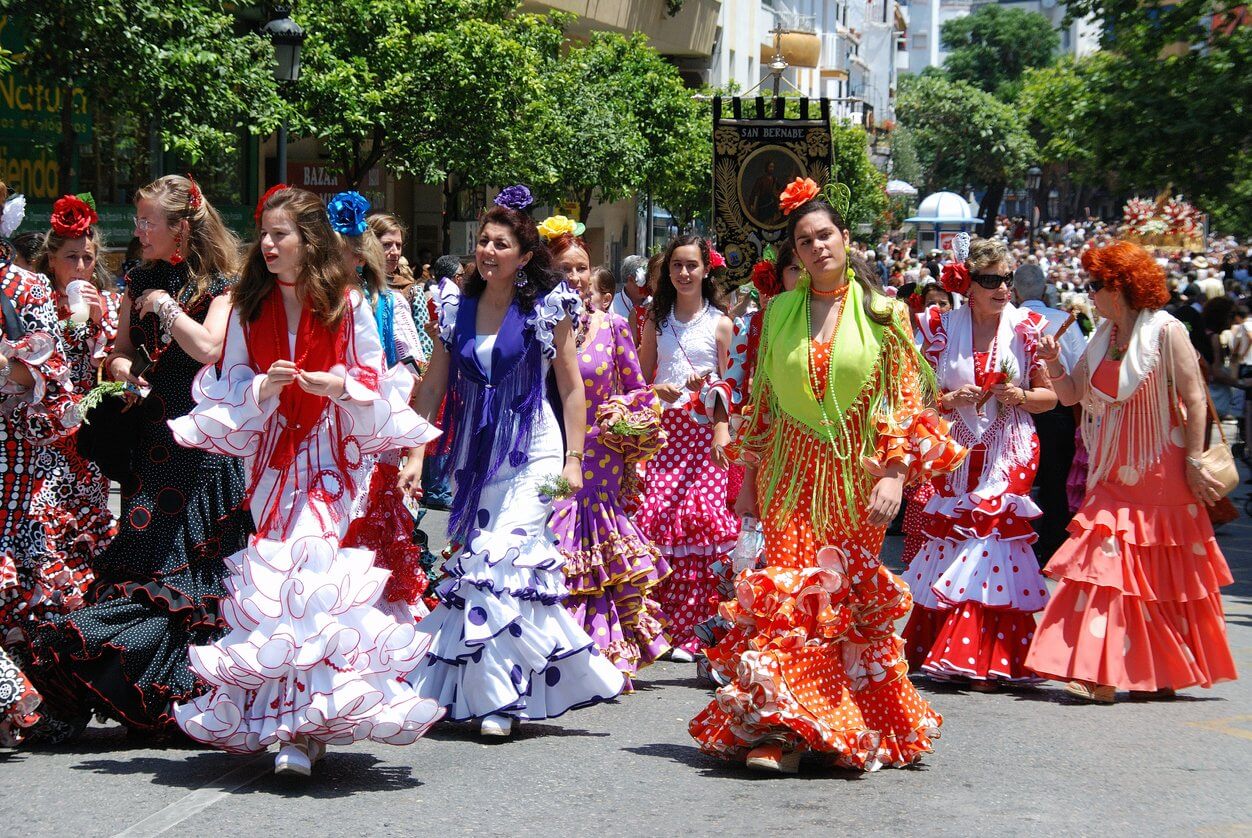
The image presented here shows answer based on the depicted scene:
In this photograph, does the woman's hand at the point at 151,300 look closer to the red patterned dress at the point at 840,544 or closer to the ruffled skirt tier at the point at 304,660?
the ruffled skirt tier at the point at 304,660

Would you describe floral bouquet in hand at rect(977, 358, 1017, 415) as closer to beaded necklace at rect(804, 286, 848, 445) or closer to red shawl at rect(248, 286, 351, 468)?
beaded necklace at rect(804, 286, 848, 445)

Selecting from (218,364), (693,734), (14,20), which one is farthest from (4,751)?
(14,20)

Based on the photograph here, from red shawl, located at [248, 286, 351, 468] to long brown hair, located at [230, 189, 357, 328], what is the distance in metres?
0.04

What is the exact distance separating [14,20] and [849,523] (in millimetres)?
10508

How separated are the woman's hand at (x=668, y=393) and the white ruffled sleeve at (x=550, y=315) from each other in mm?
1907

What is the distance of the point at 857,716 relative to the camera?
240 inches

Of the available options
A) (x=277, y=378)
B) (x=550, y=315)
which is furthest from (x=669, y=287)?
(x=277, y=378)

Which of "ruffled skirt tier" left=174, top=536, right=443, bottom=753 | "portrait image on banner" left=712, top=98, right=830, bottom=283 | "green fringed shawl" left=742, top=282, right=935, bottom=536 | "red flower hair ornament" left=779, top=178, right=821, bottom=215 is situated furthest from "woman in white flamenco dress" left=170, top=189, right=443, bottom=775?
"portrait image on banner" left=712, top=98, right=830, bottom=283

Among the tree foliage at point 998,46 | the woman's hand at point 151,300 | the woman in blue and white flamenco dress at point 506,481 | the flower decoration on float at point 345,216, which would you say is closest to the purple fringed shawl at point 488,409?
the woman in blue and white flamenco dress at point 506,481

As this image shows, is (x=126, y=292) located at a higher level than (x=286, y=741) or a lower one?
higher

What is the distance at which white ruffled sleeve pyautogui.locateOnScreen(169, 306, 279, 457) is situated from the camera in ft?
19.0

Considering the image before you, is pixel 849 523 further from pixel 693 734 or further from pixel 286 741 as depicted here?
pixel 286 741

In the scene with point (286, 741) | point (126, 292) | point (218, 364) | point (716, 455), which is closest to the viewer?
point (286, 741)

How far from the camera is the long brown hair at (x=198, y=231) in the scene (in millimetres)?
6371
